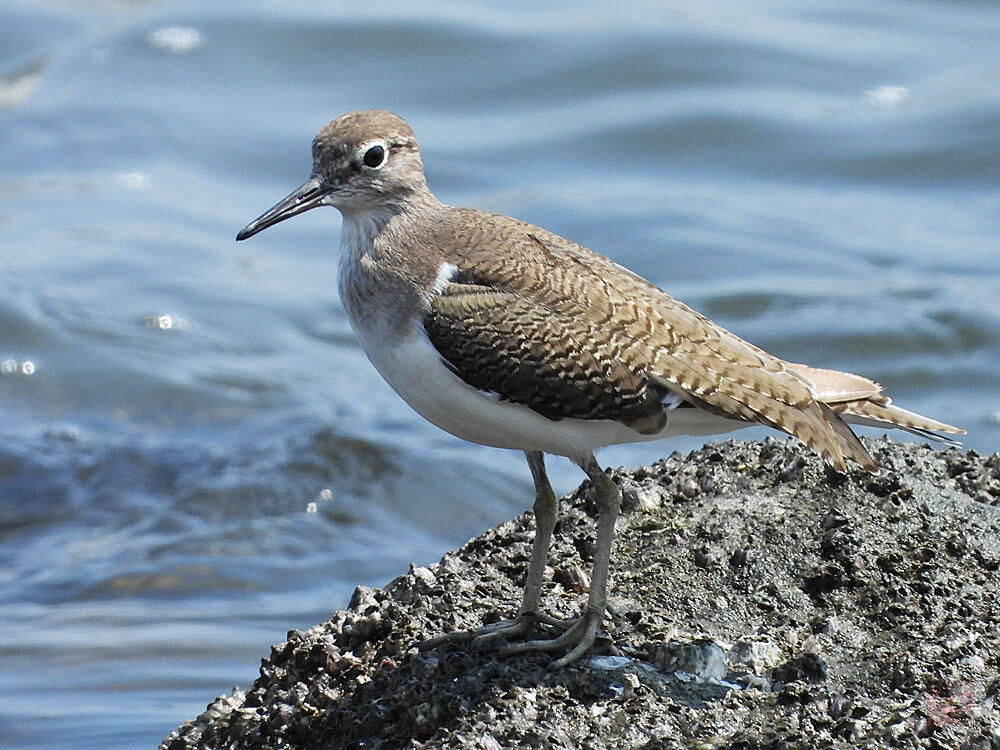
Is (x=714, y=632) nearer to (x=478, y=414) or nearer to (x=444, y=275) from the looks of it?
(x=478, y=414)

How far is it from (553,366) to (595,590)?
2.94ft

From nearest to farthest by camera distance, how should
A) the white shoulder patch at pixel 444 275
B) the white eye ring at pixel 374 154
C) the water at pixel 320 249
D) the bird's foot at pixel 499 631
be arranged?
1. the bird's foot at pixel 499 631
2. the white shoulder patch at pixel 444 275
3. the white eye ring at pixel 374 154
4. the water at pixel 320 249

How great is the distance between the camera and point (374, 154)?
247 inches

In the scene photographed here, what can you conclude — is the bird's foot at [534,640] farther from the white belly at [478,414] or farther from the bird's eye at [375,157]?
the bird's eye at [375,157]

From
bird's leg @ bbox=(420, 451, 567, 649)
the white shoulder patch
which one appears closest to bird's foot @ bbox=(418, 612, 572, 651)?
bird's leg @ bbox=(420, 451, 567, 649)

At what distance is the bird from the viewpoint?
563 cm

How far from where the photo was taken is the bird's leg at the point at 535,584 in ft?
18.3

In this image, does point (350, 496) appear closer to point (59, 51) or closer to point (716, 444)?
point (716, 444)

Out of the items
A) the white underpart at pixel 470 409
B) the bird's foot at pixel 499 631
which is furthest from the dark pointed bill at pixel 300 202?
the bird's foot at pixel 499 631

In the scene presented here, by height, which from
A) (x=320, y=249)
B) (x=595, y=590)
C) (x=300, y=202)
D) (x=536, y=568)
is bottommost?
(x=595, y=590)

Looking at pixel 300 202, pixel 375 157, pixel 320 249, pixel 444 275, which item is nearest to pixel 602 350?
pixel 444 275

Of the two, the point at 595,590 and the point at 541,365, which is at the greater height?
the point at 541,365

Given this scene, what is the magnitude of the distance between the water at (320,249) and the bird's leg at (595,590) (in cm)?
327

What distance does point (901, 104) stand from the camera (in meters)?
17.0
